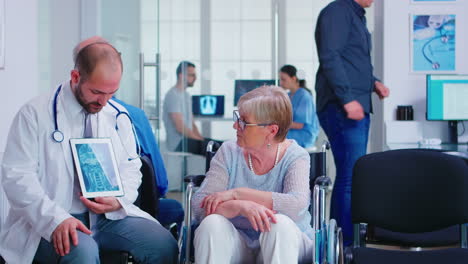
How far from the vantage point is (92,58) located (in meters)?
2.72

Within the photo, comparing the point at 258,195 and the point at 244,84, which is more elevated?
the point at 244,84

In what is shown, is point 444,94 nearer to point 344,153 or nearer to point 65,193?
point 344,153

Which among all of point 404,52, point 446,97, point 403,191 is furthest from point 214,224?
point 404,52

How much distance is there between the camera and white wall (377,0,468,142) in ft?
18.7

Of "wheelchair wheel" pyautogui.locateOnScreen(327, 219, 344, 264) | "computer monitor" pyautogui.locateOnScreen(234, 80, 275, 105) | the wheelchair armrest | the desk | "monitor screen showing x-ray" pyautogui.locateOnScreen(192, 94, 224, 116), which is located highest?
"computer monitor" pyautogui.locateOnScreen(234, 80, 275, 105)

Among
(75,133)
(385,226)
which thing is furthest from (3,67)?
(385,226)

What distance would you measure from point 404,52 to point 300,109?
1270mm

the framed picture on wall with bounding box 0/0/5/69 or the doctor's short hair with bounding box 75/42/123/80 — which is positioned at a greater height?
the framed picture on wall with bounding box 0/0/5/69

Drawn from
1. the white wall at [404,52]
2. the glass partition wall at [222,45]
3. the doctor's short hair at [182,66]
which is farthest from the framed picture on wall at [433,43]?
the doctor's short hair at [182,66]

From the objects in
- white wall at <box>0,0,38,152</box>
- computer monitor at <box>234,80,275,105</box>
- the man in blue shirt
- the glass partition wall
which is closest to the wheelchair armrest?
white wall at <box>0,0,38,152</box>

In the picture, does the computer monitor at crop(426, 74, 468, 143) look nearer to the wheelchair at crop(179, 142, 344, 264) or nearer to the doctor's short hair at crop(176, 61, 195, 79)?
the doctor's short hair at crop(176, 61, 195, 79)

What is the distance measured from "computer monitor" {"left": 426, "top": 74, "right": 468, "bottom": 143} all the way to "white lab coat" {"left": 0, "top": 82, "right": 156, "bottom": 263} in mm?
3300

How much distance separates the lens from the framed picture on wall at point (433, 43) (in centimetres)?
569

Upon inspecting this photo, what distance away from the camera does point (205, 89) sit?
6.72 metres
